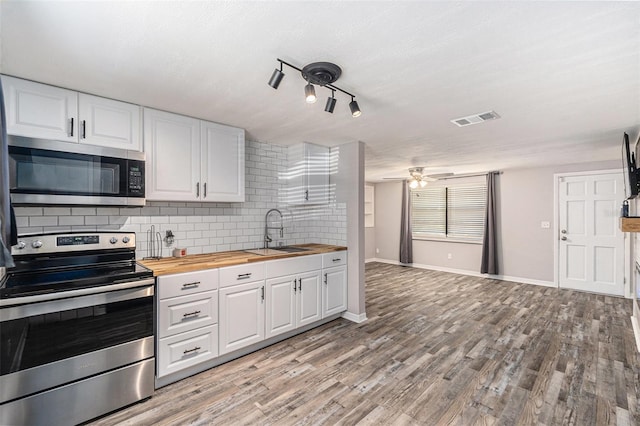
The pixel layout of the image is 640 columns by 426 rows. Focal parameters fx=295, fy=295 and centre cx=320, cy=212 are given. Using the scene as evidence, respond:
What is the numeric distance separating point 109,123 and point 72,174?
19.6 inches

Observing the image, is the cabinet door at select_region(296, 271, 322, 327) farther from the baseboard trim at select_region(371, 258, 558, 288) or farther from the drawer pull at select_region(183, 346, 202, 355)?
the baseboard trim at select_region(371, 258, 558, 288)

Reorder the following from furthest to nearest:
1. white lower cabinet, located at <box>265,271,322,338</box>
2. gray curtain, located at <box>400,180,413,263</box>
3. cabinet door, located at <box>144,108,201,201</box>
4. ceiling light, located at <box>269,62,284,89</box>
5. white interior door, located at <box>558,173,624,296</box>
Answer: gray curtain, located at <box>400,180,413,263</box>, white interior door, located at <box>558,173,624,296</box>, white lower cabinet, located at <box>265,271,322,338</box>, cabinet door, located at <box>144,108,201,201</box>, ceiling light, located at <box>269,62,284,89</box>

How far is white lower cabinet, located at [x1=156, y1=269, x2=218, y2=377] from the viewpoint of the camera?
2.31 metres

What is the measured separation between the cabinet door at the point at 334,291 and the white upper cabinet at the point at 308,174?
3.15ft

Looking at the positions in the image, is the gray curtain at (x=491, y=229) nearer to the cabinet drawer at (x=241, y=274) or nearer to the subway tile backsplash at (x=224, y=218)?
the subway tile backsplash at (x=224, y=218)

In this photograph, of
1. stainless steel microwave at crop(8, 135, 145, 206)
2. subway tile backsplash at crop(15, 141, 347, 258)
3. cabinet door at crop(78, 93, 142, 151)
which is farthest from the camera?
subway tile backsplash at crop(15, 141, 347, 258)

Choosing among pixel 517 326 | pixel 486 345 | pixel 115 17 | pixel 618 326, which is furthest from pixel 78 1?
pixel 618 326

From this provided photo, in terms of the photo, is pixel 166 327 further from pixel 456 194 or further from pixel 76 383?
pixel 456 194

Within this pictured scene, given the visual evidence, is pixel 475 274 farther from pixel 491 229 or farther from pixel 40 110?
pixel 40 110

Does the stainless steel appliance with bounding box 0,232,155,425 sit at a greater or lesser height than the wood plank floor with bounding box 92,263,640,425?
greater

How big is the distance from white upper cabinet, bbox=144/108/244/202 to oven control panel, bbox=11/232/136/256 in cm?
41

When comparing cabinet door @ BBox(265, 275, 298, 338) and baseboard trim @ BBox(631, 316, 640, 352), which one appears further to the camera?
baseboard trim @ BBox(631, 316, 640, 352)

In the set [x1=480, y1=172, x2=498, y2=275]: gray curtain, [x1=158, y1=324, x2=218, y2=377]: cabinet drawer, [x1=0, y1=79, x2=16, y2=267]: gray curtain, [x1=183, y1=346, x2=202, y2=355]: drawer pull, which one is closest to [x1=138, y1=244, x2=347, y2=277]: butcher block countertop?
[x1=158, y1=324, x2=218, y2=377]: cabinet drawer

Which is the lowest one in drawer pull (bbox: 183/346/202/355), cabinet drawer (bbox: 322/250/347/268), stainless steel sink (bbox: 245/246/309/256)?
drawer pull (bbox: 183/346/202/355)
